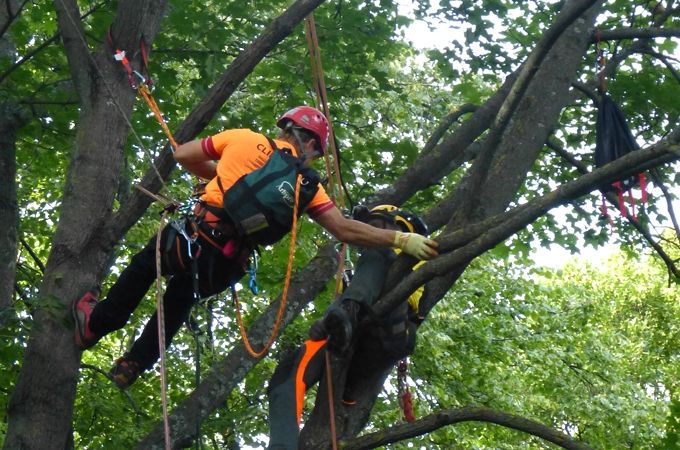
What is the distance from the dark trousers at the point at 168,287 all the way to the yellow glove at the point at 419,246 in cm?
106

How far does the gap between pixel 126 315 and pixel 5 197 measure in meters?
2.13

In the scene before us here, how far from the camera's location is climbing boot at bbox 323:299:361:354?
13.8ft

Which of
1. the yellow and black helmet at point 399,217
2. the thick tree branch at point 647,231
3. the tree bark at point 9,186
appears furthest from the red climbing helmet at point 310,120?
the tree bark at point 9,186

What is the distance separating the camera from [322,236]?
10.1 m

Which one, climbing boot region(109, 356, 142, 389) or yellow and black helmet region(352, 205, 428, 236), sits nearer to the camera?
yellow and black helmet region(352, 205, 428, 236)

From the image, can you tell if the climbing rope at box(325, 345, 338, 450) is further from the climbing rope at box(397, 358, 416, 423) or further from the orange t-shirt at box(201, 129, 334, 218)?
the climbing rope at box(397, 358, 416, 423)

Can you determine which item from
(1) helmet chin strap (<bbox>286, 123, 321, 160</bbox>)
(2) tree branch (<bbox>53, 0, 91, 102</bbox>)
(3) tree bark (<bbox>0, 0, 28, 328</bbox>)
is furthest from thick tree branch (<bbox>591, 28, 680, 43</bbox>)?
(3) tree bark (<bbox>0, 0, 28, 328</bbox>)

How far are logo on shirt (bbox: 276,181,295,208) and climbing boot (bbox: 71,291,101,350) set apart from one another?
1.11 meters

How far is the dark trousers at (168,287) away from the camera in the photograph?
4938 millimetres

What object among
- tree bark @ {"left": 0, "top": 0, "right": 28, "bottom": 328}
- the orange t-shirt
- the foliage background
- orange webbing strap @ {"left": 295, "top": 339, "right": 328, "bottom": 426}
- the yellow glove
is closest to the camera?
the yellow glove

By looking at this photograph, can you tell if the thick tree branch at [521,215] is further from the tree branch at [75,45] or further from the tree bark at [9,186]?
the tree bark at [9,186]

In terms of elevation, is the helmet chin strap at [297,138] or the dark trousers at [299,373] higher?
the helmet chin strap at [297,138]

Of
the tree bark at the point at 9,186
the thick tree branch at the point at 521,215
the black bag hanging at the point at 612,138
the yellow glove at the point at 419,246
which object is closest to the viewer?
the thick tree branch at the point at 521,215

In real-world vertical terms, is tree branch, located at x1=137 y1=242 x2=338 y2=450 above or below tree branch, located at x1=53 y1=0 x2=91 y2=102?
below
